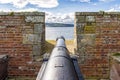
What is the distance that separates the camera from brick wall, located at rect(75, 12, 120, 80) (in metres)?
6.96

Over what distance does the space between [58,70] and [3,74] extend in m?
4.15

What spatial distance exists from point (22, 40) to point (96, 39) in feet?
6.72

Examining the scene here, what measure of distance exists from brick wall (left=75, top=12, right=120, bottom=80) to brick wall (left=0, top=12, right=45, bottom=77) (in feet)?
3.53

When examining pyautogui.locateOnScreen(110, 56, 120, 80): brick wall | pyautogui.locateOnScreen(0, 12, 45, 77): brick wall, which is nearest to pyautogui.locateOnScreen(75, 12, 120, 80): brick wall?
pyautogui.locateOnScreen(110, 56, 120, 80): brick wall

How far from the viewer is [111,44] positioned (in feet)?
23.1

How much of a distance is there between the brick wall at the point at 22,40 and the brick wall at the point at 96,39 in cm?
108

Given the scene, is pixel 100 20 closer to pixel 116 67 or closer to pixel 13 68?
pixel 116 67

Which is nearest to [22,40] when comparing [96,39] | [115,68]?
[96,39]

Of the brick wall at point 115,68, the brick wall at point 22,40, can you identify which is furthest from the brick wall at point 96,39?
the brick wall at point 22,40

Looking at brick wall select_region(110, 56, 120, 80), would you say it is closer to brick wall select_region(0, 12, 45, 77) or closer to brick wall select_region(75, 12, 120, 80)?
brick wall select_region(75, 12, 120, 80)

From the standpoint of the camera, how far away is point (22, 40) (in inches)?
275

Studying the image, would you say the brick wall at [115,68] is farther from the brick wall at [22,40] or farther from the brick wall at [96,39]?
the brick wall at [22,40]

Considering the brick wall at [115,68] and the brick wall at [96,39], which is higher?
the brick wall at [96,39]

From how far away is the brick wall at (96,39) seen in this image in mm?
6961
